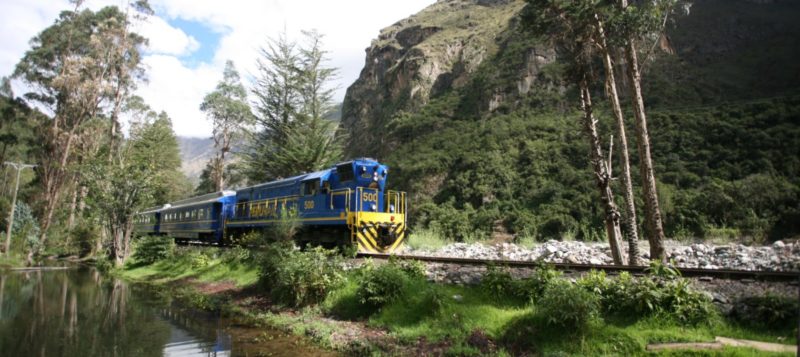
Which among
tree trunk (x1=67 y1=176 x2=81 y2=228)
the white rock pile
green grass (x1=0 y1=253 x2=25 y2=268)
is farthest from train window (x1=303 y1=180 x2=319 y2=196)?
tree trunk (x1=67 y1=176 x2=81 y2=228)

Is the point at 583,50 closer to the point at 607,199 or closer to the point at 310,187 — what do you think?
the point at 607,199

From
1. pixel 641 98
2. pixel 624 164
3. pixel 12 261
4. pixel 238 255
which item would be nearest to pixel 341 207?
pixel 238 255

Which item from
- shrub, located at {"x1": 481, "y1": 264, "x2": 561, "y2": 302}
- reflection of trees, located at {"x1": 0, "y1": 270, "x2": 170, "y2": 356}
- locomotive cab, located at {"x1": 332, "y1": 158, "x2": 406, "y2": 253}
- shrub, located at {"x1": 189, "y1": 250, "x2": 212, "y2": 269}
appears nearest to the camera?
shrub, located at {"x1": 481, "y1": 264, "x2": 561, "y2": 302}

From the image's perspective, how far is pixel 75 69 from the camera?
3225cm

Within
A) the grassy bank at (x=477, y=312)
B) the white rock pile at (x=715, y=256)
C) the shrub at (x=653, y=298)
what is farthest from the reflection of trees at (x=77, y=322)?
the white rock pile at (x=715, y=256)

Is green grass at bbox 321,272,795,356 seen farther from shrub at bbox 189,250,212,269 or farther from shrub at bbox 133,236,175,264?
shrub at bbox 133,236,175,264

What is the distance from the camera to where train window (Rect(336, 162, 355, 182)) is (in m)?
16.2

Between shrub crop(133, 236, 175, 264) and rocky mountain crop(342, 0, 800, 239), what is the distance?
716 inches

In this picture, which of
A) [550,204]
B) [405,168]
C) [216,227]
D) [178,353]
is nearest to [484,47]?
[405,168]

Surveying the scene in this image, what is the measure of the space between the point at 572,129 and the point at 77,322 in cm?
4395

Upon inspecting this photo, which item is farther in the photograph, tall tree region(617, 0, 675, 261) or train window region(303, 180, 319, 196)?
train window region(303, 180, 319, 196)

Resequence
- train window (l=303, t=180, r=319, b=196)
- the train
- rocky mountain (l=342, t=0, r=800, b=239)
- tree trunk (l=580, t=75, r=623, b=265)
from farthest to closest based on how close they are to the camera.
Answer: rocky mountain (l=342, t=0, r=800, b=239), train window (l=303, t=180, r=319, b=196), the train, tree trunk (l=580, t=75, r=623, b=265)

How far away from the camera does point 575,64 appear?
13758 millimetres

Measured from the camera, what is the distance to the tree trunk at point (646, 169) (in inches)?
428
